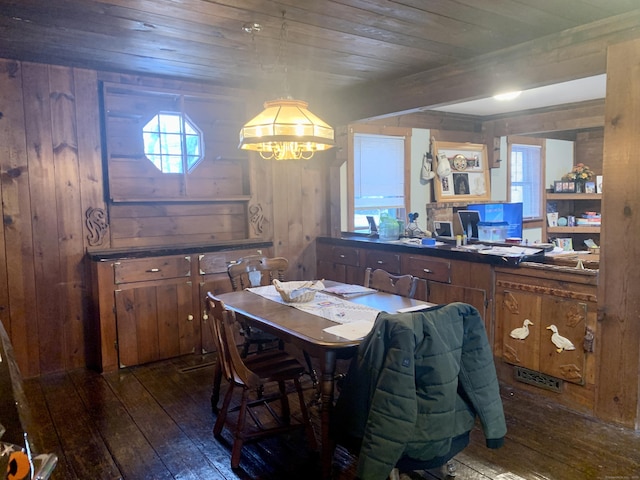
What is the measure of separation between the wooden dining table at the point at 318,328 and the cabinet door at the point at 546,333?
87cm

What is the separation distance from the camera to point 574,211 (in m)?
7.41

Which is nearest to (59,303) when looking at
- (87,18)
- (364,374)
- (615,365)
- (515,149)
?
(87,18)

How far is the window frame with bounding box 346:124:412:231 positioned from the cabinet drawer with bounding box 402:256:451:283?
59.2 inches

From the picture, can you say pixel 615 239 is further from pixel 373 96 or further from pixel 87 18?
pixel 87 18

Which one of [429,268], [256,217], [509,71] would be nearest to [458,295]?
[429,268]

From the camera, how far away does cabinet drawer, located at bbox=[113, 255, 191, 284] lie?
3.65 metres

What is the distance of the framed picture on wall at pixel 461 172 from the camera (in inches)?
237

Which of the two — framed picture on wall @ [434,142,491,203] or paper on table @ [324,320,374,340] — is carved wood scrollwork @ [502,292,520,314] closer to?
paper on table @ [324,320,374,340]

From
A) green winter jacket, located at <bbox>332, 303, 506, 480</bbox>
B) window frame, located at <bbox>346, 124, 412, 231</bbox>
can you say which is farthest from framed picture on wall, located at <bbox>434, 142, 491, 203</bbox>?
green winter jacket, located at <bbox>332, 303, 506, 480</bbox>

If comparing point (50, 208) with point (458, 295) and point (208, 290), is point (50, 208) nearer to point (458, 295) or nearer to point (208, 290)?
point (208, 290)

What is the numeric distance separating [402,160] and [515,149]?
2.12 metres

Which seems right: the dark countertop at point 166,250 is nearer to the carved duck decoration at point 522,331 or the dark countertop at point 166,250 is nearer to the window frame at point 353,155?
the window frame at point 353,155

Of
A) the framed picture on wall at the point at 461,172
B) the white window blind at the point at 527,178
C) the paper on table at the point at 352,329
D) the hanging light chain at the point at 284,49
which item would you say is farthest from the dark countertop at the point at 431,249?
the white window blind at the point at 527,178

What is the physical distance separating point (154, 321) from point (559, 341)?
9.36 ft
